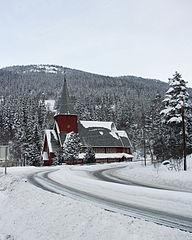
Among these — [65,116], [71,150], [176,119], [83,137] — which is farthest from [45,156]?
[176,119]

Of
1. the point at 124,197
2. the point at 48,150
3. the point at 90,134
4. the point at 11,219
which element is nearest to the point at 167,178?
the point at 124,197

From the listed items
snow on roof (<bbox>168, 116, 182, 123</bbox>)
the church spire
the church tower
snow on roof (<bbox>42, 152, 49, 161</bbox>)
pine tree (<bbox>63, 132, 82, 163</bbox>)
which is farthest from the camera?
the church spire

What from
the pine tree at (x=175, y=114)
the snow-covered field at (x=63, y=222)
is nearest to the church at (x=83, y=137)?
the pine tree at (x=175, y=114)

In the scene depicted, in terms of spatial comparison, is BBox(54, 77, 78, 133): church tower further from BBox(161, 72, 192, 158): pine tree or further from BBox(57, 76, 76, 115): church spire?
BBox(161, 72, 192, 158): pine tree

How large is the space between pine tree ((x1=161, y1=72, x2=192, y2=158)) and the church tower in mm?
29326

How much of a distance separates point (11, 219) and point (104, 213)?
469 centimetres

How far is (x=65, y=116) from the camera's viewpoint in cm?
6066

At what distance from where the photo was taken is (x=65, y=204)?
966 centimetres

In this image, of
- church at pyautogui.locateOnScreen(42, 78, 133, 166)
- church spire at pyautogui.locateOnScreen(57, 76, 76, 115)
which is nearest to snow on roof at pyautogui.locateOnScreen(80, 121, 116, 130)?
church at pyautogui.locateOnScreen(42, 78, 133, 166)

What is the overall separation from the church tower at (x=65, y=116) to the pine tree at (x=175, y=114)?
96.2 feet

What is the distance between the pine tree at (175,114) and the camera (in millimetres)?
33406

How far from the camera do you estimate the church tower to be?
197ft

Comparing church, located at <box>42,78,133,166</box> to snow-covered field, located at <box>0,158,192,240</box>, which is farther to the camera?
church, located at <box>42,78,133,166</box>

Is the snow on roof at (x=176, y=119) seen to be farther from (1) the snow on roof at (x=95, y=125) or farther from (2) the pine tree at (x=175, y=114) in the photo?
(1) the snow on roof at (x=95, y=125)
